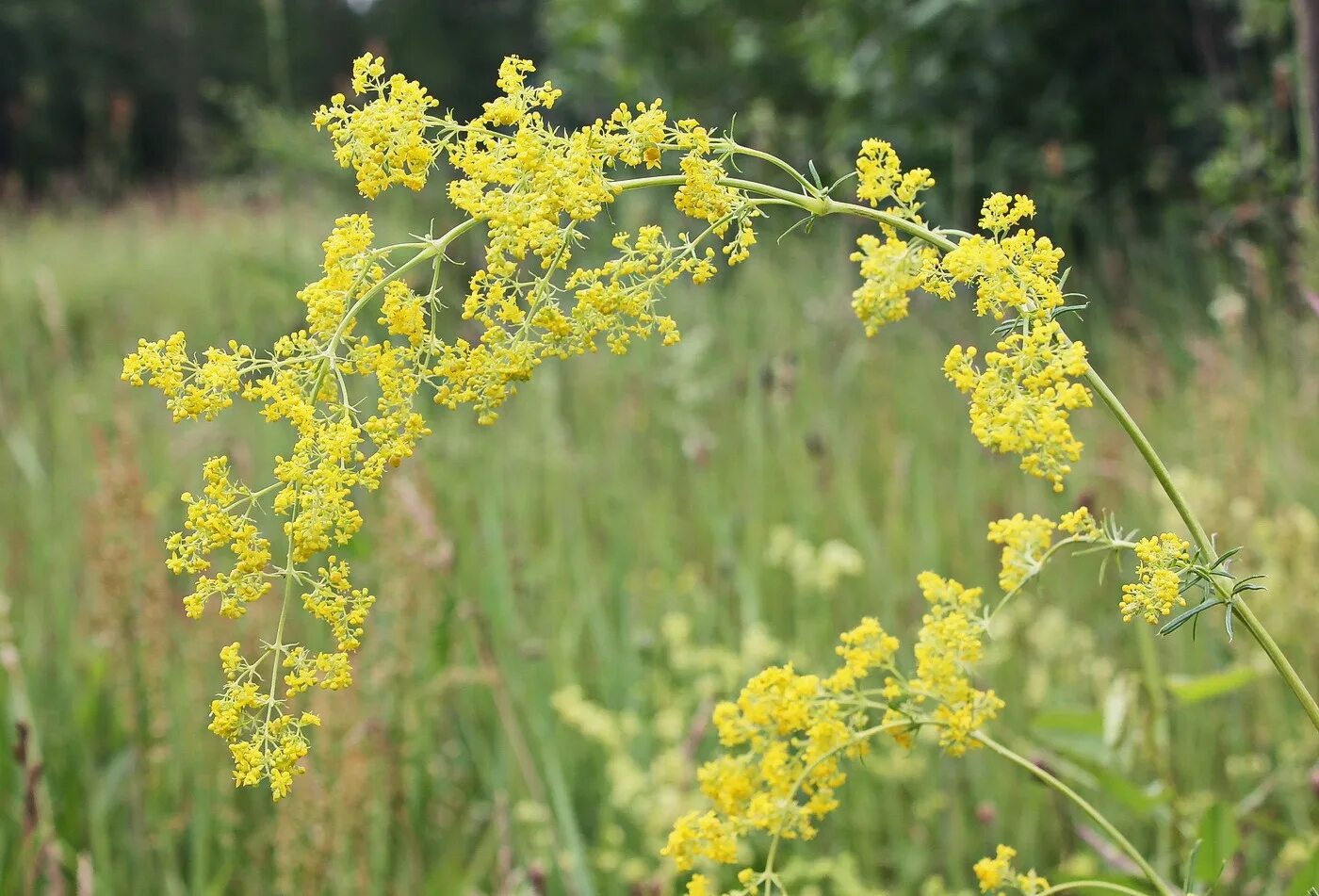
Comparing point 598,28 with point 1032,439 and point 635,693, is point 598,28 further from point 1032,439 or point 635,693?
point 1032,439

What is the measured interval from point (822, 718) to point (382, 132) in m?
0.59

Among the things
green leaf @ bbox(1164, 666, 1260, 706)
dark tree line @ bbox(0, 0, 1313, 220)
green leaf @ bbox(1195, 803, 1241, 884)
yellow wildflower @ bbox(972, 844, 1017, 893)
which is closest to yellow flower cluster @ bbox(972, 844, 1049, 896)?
yellow wildflower @ bbox(972, 844, 1017, 893)

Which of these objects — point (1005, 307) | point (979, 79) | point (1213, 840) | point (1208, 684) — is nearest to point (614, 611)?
point (1208, 684)

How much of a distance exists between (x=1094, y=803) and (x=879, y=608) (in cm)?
76

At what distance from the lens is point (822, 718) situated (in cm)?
100

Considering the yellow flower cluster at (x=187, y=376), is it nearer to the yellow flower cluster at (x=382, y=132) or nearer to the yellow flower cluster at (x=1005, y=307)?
the yellow flower cluster at (x=382, y=132)

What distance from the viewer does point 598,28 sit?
8836 millimetres

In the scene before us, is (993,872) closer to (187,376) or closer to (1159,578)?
(1159,578)

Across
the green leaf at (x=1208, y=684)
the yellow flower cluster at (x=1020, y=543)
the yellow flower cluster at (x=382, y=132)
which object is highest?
the yellow flower cluster at (x=382, y=132)

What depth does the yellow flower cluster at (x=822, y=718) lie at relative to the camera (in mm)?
977

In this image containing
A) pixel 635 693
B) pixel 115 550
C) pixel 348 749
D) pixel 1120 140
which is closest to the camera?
pixel 348 749

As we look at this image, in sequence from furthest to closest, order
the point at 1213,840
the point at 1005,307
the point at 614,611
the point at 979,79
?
the point at 979,79 → the point at 614,611 → the point at 1213,840 → the point at 1005,307

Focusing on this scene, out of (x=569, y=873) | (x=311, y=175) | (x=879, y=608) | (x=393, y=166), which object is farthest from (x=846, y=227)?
(x=311, y=175)

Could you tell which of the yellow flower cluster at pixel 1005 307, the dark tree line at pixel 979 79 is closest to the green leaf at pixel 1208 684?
the yellow flower cluster at pixel 1005 307
